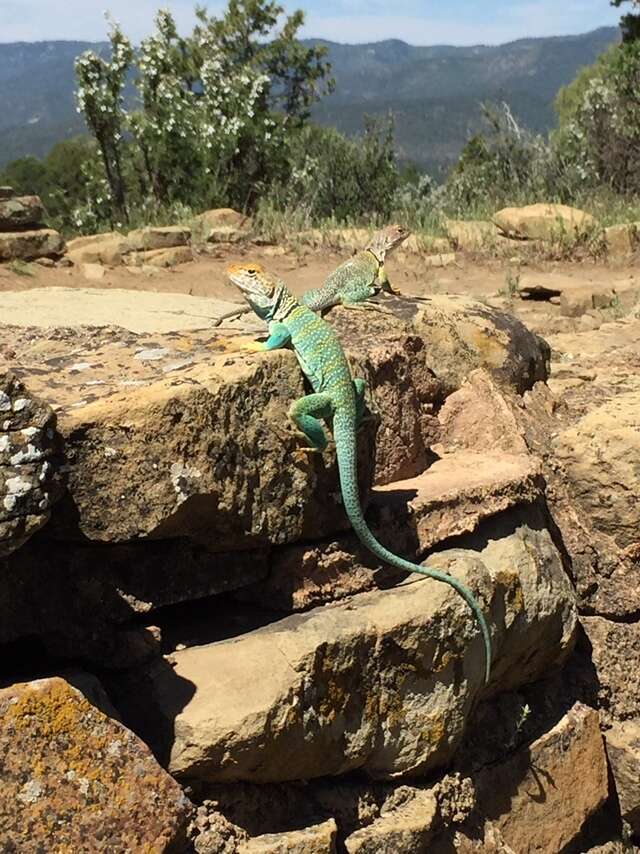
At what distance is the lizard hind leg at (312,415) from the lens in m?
2.67

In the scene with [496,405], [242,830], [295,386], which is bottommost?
[242,830]

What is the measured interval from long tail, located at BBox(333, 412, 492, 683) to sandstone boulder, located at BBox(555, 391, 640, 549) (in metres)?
1.01

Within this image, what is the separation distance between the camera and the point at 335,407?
8.98ft

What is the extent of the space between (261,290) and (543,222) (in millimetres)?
7750

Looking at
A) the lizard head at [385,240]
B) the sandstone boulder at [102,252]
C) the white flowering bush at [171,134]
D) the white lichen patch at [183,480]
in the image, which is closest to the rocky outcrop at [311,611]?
the white lichen patch at [183,480]

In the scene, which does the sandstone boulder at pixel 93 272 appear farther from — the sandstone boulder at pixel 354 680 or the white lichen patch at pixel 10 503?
the white lichen patch at pixel 10 503

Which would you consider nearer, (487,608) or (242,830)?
(242,830)

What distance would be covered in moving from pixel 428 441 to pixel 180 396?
1.67m

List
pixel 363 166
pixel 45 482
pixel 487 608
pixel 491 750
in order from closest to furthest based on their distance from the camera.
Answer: pixel 45 482
pixel 487 608
pixel 491 750
pixel 363 166

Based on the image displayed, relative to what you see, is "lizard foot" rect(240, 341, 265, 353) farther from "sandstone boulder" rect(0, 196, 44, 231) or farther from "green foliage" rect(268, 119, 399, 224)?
"green foliage" rect(268, 119, 399, 224)

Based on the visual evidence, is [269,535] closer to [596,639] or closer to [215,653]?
[215,653]

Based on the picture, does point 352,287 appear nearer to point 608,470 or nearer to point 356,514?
point 608,470

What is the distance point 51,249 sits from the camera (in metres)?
9.51

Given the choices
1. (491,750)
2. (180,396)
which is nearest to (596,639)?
(491,750)
